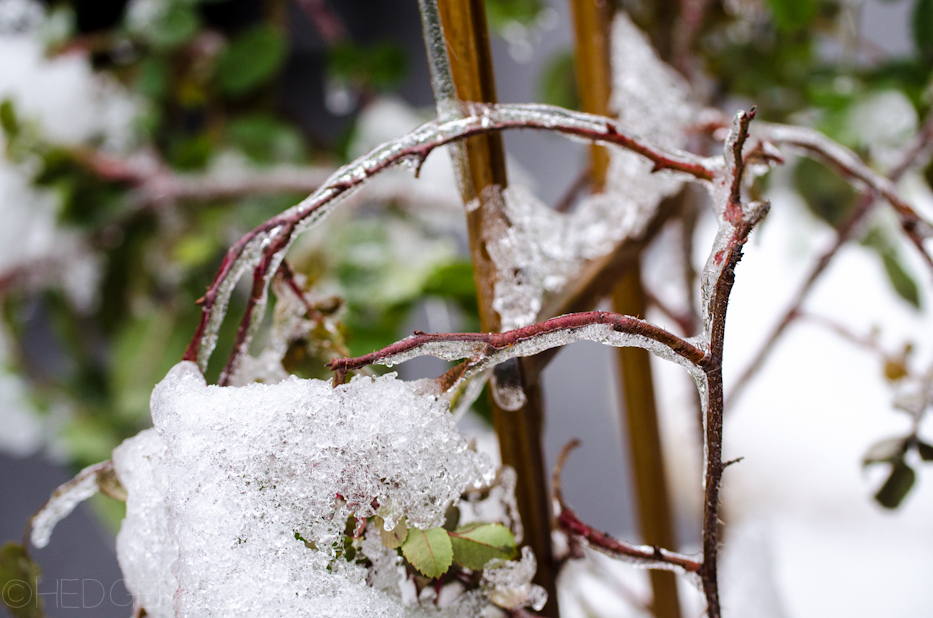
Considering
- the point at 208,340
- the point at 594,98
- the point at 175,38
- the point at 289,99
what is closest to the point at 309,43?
the point at 289,99

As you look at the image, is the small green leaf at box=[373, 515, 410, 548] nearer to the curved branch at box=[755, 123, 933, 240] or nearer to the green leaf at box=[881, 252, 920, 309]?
the curved branch at box=[755, 123, 933, 240]

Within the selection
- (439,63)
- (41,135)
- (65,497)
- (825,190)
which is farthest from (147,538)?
(41,135)

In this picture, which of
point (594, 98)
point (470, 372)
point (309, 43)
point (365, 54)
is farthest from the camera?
point (309, 43)

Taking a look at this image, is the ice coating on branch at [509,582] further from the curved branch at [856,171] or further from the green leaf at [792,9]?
the green leaf at [792,9]

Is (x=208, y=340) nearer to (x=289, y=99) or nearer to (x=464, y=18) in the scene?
(x=464, y=18)

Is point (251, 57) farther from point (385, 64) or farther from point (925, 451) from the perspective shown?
point (925, 451)

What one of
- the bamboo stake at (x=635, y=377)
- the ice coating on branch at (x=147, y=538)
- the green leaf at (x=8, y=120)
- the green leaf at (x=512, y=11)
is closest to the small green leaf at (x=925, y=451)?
the bamboo stake at (x=635, y=377)

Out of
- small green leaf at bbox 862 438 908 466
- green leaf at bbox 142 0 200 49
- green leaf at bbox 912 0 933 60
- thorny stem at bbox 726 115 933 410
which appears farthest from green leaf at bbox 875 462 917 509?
green leaf at bbox 142 0 200 49
